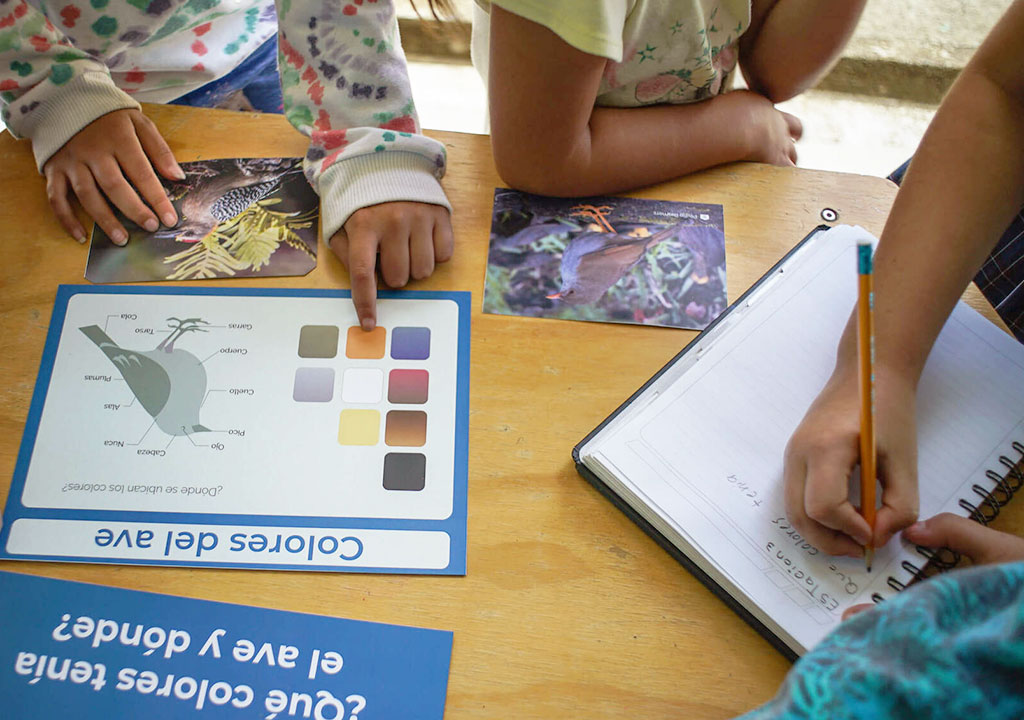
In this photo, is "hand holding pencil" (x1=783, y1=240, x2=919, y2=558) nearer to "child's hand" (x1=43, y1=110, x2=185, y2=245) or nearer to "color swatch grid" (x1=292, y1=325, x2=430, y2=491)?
"color swatch grid" (x1=292, y1=325, x2=430, y2=491)

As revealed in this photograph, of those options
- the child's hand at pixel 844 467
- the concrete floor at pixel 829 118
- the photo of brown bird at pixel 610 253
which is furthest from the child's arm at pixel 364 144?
the concrete floor at pixel 829 118

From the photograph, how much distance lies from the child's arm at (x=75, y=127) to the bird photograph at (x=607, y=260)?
30 centimetres

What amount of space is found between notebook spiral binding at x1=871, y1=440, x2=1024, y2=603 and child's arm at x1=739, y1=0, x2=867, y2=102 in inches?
19.3

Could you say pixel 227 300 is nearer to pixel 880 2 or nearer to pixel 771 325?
pixel 771 325

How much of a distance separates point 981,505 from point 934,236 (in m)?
0.20

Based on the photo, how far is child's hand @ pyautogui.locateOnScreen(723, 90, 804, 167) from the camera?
2.53 feet

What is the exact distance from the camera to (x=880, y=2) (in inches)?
76.8

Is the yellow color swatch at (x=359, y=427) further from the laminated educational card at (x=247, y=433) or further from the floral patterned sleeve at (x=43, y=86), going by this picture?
the floral patterned sleeve at (x=43, y=86)

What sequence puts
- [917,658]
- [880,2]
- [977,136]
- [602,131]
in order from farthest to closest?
1. [880,2]
2. [602,131]
3. [977,136]
4. [917,658]

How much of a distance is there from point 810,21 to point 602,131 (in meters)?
0.29

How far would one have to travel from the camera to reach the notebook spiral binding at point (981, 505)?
0.49 metres

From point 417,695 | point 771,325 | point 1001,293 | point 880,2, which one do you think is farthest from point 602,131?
point 880,2

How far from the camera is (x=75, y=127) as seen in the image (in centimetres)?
69

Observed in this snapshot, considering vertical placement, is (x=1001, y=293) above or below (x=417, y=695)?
above
